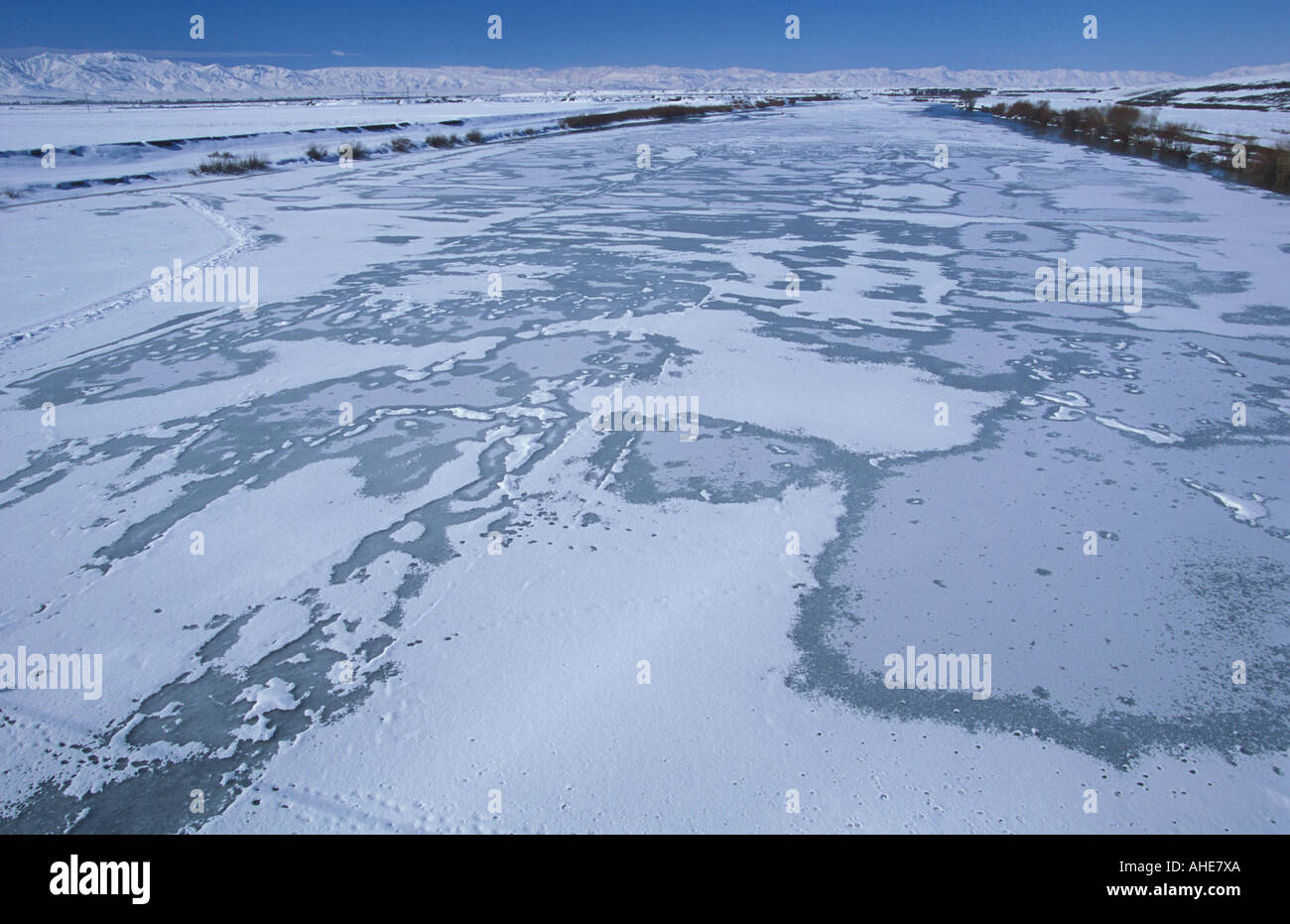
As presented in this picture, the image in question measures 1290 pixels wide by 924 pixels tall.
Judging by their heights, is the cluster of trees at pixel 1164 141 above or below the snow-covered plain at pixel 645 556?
above

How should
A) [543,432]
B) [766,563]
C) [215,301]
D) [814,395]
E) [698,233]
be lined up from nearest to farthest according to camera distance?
[766,563] < [543,432] < [814,395] < [215,301] < [698,233]

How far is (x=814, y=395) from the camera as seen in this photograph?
392cm

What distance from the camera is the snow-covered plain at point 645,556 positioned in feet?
5.86

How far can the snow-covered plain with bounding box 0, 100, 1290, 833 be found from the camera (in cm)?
179

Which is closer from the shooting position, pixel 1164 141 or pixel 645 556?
pixel 645 556

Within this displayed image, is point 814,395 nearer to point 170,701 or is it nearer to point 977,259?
point 170,701

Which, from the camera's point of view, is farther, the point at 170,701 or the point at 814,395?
the point at 814,395

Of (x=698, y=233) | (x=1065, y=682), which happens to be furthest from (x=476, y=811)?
(x=698, y=233)

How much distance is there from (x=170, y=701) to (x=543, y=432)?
187cm

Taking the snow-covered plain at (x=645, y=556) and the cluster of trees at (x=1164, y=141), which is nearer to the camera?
the snow-covered plain at (x=645, y=556)

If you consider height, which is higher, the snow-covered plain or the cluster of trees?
the cluster of trees

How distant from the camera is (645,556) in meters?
2.63

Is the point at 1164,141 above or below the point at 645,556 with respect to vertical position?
above

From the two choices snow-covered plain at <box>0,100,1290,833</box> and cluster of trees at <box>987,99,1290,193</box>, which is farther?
cluster of trees at <box>987,99,1290,193</box>
